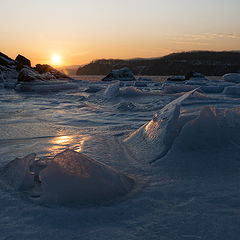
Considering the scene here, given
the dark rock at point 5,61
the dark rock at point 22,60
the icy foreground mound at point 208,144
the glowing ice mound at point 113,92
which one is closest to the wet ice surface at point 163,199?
the icy foreground mound at point 208,144

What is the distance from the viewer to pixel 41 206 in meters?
1.05

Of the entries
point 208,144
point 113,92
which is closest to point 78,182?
point 208,144

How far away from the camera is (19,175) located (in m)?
1.27

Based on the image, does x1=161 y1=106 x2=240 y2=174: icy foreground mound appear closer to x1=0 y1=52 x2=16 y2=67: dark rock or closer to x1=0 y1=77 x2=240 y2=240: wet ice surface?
x1=0 y1=77 x2=240 y2=240: wet ice surface

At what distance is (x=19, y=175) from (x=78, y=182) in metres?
0.38

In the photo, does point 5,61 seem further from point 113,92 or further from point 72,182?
point 72,182

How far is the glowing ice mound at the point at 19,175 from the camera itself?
4.04 feet

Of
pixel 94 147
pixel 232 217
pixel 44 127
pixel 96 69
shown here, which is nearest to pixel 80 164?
pixel 232 217

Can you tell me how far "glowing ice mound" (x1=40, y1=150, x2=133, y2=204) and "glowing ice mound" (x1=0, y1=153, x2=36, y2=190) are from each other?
0.13 meters

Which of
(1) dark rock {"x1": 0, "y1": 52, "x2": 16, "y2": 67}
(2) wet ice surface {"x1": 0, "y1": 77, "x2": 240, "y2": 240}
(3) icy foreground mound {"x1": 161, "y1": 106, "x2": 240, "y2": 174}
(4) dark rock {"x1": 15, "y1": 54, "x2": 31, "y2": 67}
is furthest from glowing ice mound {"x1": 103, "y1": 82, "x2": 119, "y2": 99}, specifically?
(4) dark rock {"x1": 15, "y1": 54, "x2": 31, "y2": 67}

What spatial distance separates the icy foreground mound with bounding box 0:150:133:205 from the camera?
1082mm

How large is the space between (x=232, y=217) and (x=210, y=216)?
0.26 ft

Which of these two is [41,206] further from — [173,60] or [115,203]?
[173,60]

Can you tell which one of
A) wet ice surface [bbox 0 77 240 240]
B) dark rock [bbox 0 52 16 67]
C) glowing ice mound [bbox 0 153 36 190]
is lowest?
wet ice surface [bbox 0 77 240 240]
